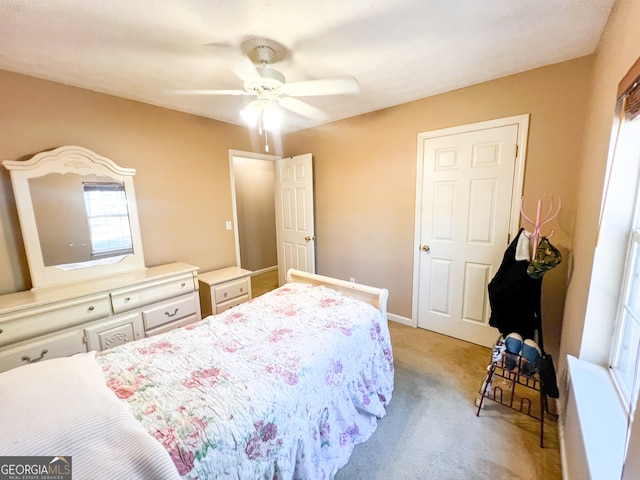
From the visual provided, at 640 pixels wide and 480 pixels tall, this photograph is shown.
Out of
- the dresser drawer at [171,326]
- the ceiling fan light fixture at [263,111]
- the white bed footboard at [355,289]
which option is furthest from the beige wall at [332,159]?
the ceiling fan light fixture at [263,111]

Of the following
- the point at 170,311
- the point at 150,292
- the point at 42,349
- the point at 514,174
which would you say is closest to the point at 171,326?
the point at 170,311

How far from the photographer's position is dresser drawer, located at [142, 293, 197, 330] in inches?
90.8

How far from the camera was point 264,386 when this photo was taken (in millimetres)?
1099

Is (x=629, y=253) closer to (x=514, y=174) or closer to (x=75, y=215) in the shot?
(x=514, y=174)

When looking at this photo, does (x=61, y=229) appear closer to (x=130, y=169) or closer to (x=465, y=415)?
(x=130, y=169)

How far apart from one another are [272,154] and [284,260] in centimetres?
159

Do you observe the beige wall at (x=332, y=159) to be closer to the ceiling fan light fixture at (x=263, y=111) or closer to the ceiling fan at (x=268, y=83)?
the ceiling fan at (x=268, y=83)

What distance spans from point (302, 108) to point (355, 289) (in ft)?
6.35

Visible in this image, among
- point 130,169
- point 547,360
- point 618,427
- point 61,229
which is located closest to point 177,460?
point 618,427

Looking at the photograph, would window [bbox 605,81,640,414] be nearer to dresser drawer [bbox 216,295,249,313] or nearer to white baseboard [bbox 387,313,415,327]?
white baseboard [bbox 387,313,415,327]

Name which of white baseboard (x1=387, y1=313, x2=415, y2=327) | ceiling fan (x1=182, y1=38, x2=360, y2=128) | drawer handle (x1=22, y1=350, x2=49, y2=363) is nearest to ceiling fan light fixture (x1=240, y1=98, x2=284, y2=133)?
ceiling fan (x1=182, y1=38, x2=360, y2=128)

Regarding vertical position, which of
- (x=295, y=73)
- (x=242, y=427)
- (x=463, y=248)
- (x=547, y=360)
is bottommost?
(x=547, y=360)

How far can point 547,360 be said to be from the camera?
1642 millimetres

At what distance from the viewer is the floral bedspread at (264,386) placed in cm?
91
